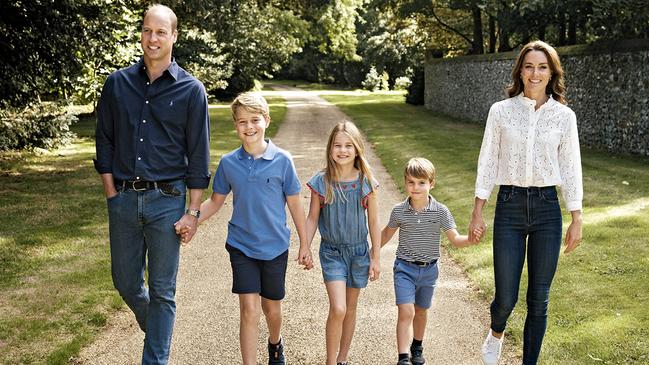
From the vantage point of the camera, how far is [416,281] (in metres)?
4.65

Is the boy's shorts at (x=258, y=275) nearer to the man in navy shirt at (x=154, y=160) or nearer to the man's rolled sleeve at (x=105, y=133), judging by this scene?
the man in navy shirt at (x=154, y=160)

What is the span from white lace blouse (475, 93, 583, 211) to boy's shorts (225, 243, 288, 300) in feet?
4.77

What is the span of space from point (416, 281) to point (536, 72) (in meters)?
1.51

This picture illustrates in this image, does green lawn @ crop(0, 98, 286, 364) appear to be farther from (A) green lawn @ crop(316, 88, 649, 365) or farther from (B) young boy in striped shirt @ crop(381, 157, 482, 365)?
(A) green lawn @ crop(316, 88, 649, 365)

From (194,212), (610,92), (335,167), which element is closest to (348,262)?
(335,167)

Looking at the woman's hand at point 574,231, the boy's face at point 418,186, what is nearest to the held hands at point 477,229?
the boy's face at point 418,186

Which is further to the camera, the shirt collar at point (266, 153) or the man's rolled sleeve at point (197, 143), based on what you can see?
the shirt collar at point (266, 153)

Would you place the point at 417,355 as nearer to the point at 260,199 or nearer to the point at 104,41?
the point at 260,199

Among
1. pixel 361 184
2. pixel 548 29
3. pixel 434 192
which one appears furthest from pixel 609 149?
pixel 361 184

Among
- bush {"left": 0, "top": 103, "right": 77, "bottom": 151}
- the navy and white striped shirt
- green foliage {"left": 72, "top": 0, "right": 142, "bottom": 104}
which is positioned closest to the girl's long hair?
the navy and white striped shirt

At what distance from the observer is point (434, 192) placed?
458 inches

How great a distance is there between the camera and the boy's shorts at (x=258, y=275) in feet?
14.0

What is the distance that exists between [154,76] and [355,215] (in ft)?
4.81

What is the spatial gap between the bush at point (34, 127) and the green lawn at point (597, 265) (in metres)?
6.97
